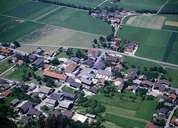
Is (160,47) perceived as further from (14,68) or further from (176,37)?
(14,68)

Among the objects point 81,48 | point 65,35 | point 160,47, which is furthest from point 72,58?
point 160,47

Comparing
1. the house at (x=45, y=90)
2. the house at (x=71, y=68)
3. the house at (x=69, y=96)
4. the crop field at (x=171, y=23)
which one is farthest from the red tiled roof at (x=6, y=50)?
the crop field at (x=171, y=23)

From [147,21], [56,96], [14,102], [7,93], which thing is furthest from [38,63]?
[147,21]

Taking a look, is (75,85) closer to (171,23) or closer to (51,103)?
(51,103)

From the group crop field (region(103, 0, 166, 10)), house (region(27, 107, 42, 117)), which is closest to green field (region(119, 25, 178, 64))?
crop field (region(103, 0, 166, 10))

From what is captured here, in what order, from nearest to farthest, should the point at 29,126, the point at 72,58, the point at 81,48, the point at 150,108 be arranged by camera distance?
the point at 29,126 < the point at 150,108 < the point at 72,58 < the point at 81,48
